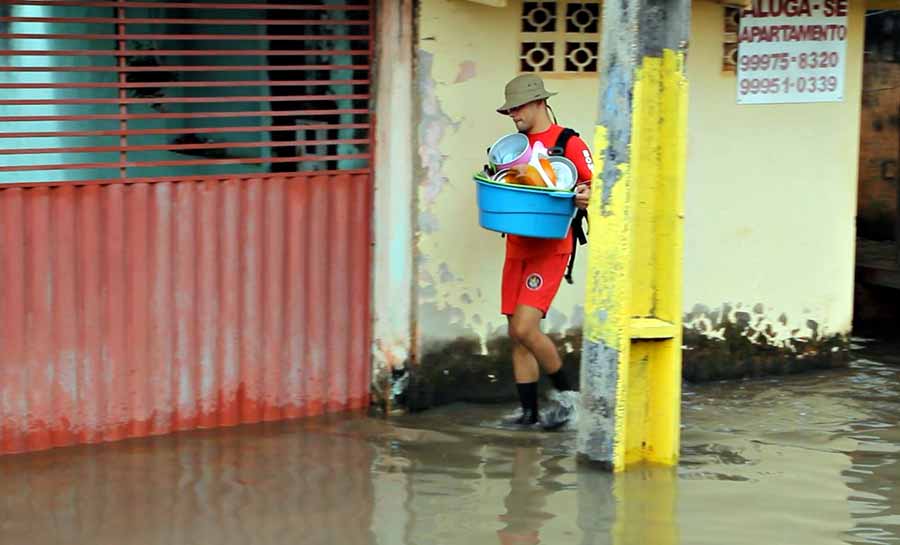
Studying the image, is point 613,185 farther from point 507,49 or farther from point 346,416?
point 346,416

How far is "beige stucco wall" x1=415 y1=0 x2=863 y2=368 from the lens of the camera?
7215 mm

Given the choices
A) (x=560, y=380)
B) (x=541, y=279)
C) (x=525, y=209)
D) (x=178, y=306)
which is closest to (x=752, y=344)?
(x=560, y=380)

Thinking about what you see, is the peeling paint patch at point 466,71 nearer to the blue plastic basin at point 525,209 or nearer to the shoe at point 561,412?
the blue plastic basin at point 525,209

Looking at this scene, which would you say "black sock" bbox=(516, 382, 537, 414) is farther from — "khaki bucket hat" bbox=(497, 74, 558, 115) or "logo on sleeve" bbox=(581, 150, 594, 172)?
"khaki bucket hat" bbox=(497, 74, 558, 115)

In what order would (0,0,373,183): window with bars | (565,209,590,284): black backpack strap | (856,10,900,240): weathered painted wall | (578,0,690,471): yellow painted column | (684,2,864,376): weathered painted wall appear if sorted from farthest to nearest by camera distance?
(856,10,900,240): weathered painted wall → (684,2,864,376): weathered painted wall → (565,209,590,284): black backpack strap → (0,0,373,183): window with bars → (578,0,690,471): yellow painted column

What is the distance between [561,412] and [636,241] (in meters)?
1.44

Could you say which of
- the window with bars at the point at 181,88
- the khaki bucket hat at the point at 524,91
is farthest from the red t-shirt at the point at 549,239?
the window with bars at the point at 181,88

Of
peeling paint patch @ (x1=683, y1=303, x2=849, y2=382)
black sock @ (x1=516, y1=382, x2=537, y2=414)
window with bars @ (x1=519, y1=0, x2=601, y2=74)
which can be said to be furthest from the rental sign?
Result: black sock @ (x1=516, y1=382, x2=537, y2=414)

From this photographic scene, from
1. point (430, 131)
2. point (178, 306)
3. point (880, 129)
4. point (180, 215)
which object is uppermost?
point (880, 129)

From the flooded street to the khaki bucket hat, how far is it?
1.68 metres

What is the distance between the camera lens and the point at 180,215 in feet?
22.0

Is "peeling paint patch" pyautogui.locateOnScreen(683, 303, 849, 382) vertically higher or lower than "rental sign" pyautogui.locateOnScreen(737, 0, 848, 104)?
lower

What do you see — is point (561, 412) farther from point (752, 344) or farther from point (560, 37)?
point (560, 37)

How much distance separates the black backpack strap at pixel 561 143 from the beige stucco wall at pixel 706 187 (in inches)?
28.3
